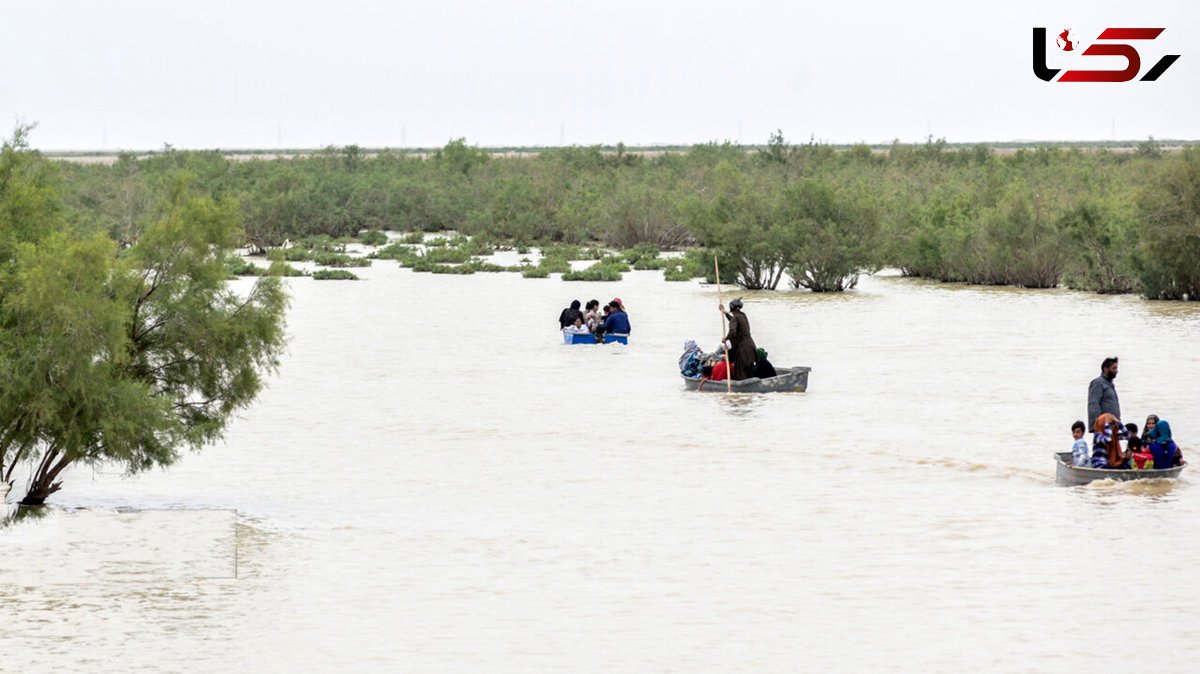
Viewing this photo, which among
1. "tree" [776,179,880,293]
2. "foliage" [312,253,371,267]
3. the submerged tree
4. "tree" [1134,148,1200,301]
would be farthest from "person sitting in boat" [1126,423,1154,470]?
"foliage" [312,253,371,267]

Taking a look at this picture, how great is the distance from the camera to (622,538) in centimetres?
1459

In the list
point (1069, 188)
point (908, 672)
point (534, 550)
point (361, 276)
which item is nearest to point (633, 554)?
point (534, 550)

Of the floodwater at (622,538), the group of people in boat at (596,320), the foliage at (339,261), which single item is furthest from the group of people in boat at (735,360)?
the foliage at (339,261)

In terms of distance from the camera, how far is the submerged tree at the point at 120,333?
1332 cm

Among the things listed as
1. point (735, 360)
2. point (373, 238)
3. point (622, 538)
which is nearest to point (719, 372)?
point (735, 360)

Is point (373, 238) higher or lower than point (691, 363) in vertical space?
higher

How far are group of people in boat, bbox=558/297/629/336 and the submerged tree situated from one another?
17391 millimetres

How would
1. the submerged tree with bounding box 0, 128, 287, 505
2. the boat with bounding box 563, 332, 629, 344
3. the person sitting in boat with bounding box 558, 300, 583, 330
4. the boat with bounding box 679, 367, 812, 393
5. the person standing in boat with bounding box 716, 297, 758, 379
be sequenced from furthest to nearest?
the person sitting in boat with bounding box 558, 300, 583, 330, the boat with bounding box 563, 332, 629, 344, the boat with bounding box 679, 367, 812, 393, the person standing in boat with bounding box 716, 297, 758, 379, the submerged tree with bounding box 0, 128, 287, 505

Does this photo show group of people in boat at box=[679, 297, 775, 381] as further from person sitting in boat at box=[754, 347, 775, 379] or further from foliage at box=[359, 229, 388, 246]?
foliage at box=[359, 229, 388, 246]

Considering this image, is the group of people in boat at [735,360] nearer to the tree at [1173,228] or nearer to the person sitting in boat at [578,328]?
the person sitting in boat at [578,328]

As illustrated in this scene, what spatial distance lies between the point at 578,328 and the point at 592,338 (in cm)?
37

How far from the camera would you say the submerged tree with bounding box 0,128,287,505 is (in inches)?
524

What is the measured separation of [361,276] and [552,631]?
46223 millimetres

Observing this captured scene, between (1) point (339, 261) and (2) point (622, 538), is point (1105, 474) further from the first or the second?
(1) point (339, 261)
